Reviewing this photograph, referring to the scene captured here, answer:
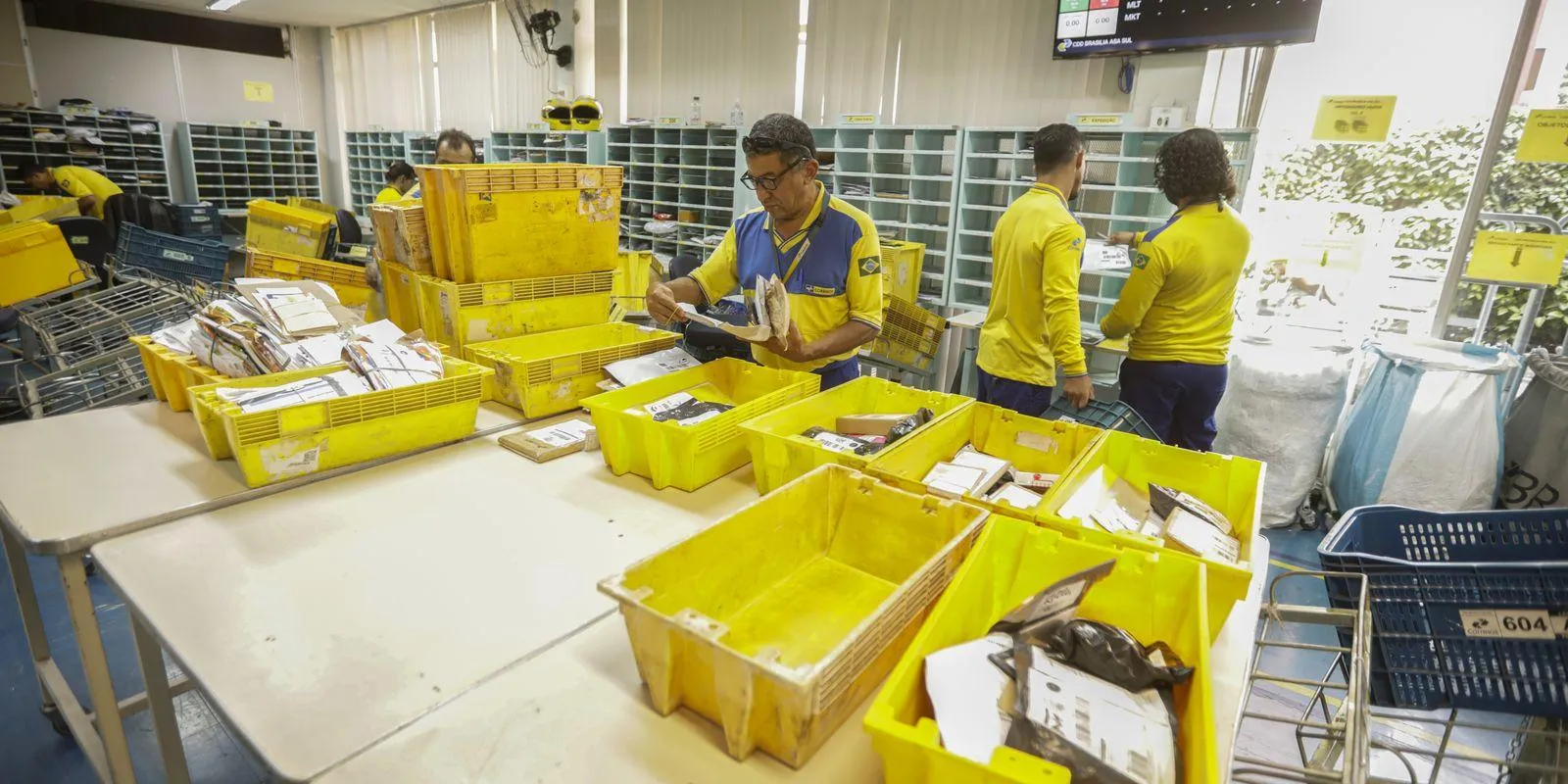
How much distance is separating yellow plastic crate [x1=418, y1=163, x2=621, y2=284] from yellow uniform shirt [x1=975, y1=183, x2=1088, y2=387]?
4.70 feet

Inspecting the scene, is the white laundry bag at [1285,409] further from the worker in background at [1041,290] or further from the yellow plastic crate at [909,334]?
the yellow plastic crate at [909,334]

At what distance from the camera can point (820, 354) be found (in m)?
2.16

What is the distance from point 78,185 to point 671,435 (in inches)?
372

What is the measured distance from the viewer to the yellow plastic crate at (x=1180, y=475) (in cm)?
137

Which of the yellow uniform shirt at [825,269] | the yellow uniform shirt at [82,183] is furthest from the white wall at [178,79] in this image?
the yellow uniform shirt at [825,269]

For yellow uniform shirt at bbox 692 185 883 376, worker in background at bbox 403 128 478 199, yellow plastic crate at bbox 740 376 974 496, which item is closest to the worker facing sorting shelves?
worker in background at bbox 403 128 478 199

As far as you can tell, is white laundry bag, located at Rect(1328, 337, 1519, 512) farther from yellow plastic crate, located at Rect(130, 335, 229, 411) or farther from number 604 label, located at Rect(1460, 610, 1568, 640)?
yellow plastic crate, located at Rect(130, 335, 229, 411)

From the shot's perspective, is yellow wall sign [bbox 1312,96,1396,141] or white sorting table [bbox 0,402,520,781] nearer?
white sorting table [bbox 0,402,520,781]

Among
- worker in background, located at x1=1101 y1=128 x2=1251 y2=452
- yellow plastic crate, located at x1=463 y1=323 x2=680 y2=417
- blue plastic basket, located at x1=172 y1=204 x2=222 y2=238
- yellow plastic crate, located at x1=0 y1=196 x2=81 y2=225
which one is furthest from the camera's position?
blue plastic basket, located at x1=172 y1=204 x2=222 y2=238

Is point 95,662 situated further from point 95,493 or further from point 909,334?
point 909,334

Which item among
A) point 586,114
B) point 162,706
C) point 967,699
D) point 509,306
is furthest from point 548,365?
point 586,114

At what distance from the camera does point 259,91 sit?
10398mm

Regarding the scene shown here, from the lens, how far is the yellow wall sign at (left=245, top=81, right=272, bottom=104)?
33.9 ft

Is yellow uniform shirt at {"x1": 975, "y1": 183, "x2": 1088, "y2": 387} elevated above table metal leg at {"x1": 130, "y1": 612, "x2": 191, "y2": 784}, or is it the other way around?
yellow uniform shirt at {"x1": 975, "y1": 183, "x2": 1088, "y2": 387}
